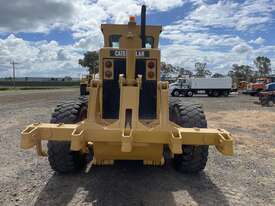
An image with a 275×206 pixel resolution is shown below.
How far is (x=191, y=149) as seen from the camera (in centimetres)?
628

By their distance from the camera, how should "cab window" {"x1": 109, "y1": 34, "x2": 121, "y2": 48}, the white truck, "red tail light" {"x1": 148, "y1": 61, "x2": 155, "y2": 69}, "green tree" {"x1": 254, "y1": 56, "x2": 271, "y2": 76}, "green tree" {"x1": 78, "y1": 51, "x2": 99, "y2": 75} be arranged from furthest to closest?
"green tree" {"x1": 254, "y1": 56, "x2": 271, "y2": 76}
the white truck
"green tree" {"x1": 78, "y1": 51, "x2": 99, "y2": 75}
"cab window" {"x1": 109, "y1": 34, "x2": 121, "y2": 48}
"red tail light" {"x1": 148, "y1": 61, "x2": 155, "y2": 69}

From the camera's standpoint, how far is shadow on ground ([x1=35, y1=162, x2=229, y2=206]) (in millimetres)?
5328

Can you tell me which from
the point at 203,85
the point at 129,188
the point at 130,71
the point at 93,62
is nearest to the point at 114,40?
the point at 130,71

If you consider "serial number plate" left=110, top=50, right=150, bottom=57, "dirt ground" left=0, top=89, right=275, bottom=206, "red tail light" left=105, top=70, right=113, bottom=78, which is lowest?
"dirt ground" left=0, top=89, right=275, bottom=206

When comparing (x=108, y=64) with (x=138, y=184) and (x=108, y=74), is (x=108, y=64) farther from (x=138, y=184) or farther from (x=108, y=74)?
(x=138, y=184)

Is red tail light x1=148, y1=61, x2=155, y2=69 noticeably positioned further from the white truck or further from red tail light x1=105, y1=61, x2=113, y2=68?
the white truck

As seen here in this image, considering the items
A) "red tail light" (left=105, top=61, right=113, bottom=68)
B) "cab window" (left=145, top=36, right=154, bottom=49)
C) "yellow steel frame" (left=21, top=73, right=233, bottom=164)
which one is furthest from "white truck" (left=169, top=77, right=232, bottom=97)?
"yellow steel frame" (left=21, top=73, right=233, bottom=164)

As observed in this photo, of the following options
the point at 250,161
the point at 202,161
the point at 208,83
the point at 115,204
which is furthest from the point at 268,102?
the point at 115,204

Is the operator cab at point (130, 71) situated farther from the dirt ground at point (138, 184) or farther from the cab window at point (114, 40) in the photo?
the dirt ground at point (138, 184)

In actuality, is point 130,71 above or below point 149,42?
below

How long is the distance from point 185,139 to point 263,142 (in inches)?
256

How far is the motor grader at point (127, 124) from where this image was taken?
16.7 feet

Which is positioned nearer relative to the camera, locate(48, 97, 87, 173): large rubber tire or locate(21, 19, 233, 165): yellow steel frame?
locate(21, 19, 233, 165): yellow steel frame

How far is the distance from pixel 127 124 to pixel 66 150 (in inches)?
52.8
